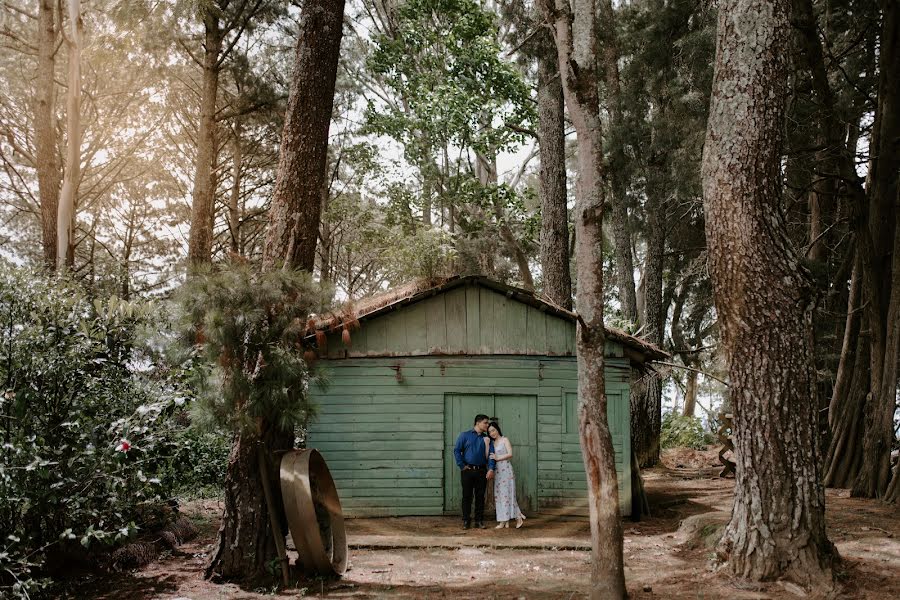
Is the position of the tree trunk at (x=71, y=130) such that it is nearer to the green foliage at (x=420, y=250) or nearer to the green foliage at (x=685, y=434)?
the green foliage at (x=420, y=250)

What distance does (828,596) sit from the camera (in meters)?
6.58

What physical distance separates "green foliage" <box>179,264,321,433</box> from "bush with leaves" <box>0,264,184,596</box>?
2.42 feet

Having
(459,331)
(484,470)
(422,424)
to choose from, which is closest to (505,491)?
(484,470)

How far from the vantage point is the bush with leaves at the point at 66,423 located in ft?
21.6

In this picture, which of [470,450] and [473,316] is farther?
[473,316]

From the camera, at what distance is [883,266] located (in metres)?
12.1

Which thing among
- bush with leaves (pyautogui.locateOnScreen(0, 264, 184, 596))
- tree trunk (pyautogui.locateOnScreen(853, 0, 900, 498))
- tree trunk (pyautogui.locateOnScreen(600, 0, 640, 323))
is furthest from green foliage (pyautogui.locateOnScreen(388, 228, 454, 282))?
bush with leaves (pyautogui.locateOnScreen(0, 264, 184, 596))

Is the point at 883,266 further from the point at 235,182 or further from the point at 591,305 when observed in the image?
the point at 235,182

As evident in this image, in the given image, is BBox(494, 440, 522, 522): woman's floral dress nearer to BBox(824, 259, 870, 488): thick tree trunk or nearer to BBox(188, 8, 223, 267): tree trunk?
BBox(824, 259, 870, 488): thick tree trunk

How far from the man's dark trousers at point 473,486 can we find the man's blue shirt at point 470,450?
0.36ft

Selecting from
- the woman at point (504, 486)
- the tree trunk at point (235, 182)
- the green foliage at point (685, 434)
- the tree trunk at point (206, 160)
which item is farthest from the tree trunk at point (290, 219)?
the green foliage at point (685, 434)

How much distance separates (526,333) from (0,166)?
849 inches

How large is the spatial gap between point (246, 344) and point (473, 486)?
5.08 m

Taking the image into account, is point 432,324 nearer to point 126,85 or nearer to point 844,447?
point 844,447
